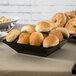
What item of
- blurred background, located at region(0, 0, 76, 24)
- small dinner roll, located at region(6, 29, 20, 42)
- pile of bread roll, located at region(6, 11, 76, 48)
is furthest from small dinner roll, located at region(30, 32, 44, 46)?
blurred background, located at region(0, 0, 76, 24)

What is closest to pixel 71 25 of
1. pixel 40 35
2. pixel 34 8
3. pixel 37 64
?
pixel 40 35

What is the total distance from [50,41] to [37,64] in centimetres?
12

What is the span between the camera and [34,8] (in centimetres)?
353

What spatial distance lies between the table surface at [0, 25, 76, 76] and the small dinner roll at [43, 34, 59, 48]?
0.22ft

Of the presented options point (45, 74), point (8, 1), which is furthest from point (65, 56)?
point (8, 1)

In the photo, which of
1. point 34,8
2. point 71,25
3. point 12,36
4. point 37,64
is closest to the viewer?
point 37,64

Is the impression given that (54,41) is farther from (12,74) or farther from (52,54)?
(12,74)

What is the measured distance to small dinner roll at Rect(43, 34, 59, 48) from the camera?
Answer: 93 centimetres

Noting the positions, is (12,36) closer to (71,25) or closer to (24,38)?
(24,38)

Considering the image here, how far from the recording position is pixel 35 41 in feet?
3.11

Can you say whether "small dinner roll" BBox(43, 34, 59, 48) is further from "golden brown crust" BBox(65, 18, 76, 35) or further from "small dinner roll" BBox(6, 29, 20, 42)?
"golden brown crust" BBox(65, 18, 76, 35)

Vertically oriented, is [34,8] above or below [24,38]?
below

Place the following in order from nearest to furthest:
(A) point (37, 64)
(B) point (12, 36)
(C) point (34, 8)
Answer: (A) point (37, 64) < (B) point (12, 36) < (C) point (34, 8)

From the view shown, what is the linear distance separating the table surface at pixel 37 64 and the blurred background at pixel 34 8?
245 cm
